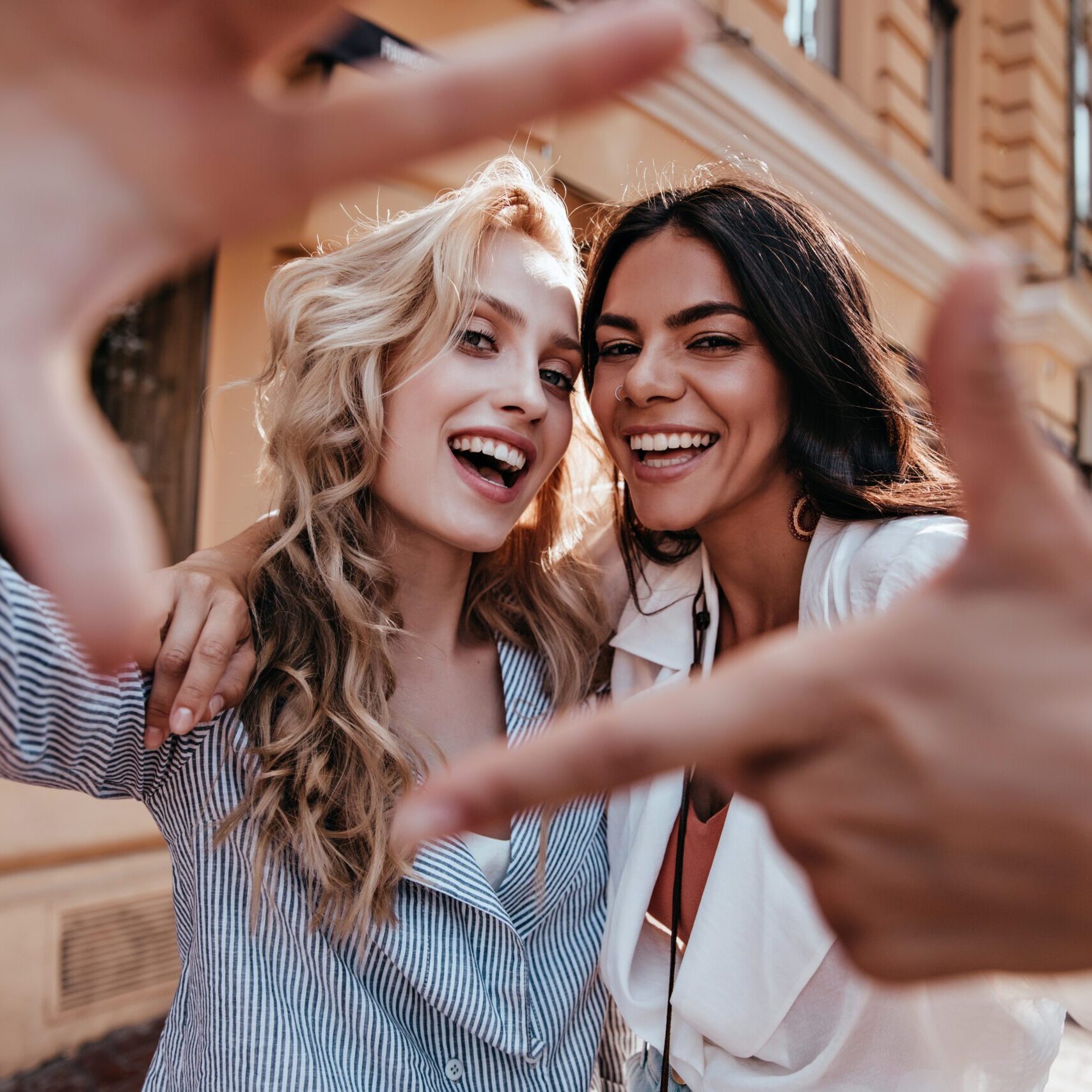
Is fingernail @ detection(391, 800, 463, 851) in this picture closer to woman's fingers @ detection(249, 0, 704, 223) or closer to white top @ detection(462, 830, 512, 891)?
woman's fingers @ detection(249, 0, 704, 223)

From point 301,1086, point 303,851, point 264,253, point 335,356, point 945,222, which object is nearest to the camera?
point 301,1086

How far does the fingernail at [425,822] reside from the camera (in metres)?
0.55

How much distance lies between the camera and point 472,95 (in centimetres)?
57

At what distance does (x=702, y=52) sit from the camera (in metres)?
5.42

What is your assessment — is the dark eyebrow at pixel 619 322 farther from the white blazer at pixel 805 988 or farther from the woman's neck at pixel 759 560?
the white blazer at pixel 805 988

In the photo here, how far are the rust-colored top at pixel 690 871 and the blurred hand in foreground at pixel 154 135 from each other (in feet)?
5.45

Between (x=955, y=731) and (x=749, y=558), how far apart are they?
5.51 feet

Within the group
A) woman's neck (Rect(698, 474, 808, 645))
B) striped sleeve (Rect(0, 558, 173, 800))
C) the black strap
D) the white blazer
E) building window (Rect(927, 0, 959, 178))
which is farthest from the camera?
building window (Rect(927, 0, 959, 178))

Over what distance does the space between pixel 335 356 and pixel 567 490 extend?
85 centimetres

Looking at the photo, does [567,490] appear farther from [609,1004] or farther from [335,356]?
[609,1004]

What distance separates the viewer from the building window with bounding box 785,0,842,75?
7.55 meters

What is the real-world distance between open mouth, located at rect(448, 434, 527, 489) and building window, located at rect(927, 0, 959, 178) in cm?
926

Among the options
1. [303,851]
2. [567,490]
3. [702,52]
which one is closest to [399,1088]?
[303,851]

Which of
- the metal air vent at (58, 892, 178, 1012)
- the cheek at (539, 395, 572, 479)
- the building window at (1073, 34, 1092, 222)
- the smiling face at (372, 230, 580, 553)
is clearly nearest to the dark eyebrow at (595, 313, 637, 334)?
the smiling face at (372, 230, 580, 553)
